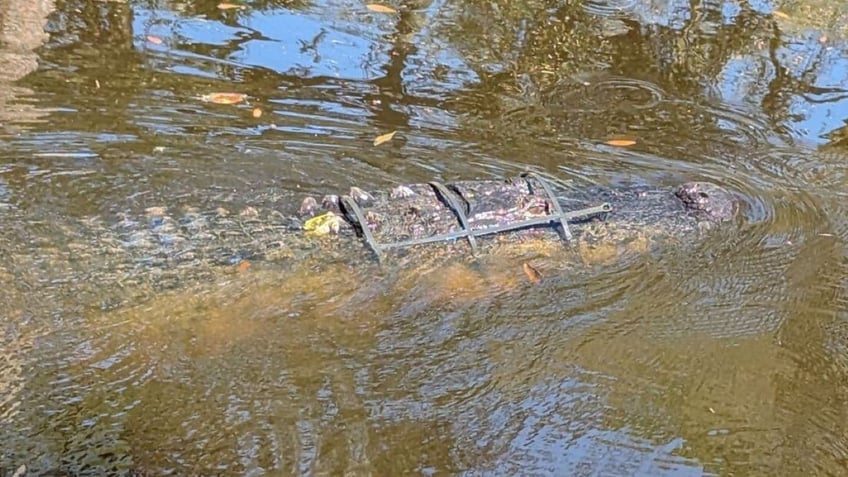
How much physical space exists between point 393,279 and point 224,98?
260cm

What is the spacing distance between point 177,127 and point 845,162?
5.11 metres

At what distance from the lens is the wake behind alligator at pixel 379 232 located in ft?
14.5

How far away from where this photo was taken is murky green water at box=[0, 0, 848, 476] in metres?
3.85

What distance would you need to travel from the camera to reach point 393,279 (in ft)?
15.4

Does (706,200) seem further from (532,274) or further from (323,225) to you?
(323,225)

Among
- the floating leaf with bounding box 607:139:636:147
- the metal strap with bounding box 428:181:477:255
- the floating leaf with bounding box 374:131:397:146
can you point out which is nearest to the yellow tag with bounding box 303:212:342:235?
the metal strap with bounding box 428:181:477:255

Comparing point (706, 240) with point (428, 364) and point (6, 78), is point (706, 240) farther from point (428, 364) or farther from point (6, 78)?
point (6, 78)

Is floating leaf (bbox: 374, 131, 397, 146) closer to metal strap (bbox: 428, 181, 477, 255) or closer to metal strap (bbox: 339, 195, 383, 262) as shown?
metal strap (bbox: 428, 181, 477, 255)

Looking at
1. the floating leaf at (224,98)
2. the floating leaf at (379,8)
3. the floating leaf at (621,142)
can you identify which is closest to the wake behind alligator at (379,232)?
the floating leaf at (621,142)

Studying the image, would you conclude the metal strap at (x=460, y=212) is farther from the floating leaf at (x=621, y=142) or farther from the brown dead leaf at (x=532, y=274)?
the floating leaf at (x=621, y=142)

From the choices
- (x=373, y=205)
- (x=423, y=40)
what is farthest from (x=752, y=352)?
(x=423, y=40)

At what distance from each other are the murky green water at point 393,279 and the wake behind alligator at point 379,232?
40 mm

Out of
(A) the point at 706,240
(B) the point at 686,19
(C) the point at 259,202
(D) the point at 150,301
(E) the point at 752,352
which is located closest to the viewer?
(D) the point at 150,301

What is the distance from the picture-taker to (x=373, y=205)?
16.0ft
